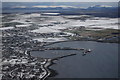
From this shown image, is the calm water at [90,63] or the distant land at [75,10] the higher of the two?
the distant land at [75,10]

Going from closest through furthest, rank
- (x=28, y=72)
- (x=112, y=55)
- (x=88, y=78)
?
(x=88, y=78) → (x=28, y=72) → (x=112, y=55)

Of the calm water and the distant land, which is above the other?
the distant land

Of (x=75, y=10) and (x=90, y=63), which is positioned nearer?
(x=90, y=63)

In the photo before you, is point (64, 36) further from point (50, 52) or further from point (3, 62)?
point (3, 62)

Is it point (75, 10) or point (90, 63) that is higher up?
point (75, 10)

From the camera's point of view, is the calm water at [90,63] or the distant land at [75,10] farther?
the distant land at [75,10]

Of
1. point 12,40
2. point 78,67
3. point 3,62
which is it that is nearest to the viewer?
point 78,67

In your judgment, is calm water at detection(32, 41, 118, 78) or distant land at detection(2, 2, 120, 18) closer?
calm water at detection(32, 41, 118, 78)

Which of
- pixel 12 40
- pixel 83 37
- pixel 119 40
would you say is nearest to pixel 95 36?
pixel 83 37
